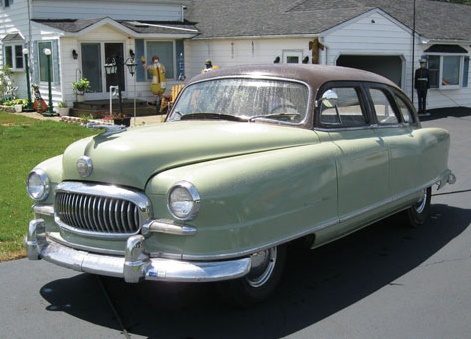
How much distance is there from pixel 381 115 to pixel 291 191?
207cm

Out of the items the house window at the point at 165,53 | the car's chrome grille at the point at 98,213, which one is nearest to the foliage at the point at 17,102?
the house window at the point at 165,53

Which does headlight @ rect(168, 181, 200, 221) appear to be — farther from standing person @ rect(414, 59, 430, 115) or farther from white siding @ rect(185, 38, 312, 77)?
standing person @ rect(414, 59, 430, 115)

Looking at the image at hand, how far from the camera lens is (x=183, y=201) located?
3.77 metres

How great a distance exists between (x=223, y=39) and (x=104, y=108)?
16.7 ft

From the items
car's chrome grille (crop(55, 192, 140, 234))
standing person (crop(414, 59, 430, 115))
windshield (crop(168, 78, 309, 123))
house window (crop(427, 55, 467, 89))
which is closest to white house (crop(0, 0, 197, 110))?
standing person (crop(414, 59, 430, 115))

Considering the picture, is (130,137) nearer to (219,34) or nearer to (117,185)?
(117,185)

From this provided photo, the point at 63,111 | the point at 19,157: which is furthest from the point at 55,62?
the point at 19,157

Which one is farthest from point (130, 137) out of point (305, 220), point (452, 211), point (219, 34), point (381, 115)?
point (219, 34)

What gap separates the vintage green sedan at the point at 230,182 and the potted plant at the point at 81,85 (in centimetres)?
1342

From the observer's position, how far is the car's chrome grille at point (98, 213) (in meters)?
3.94

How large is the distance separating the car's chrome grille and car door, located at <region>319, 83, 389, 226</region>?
5.76 feet

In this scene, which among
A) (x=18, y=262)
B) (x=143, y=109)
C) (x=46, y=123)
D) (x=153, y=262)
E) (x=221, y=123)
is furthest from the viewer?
(x=143, y=109)

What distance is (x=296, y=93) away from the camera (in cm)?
512

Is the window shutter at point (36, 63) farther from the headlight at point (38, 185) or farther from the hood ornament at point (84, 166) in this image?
the hood ornament at point (84, 166)
